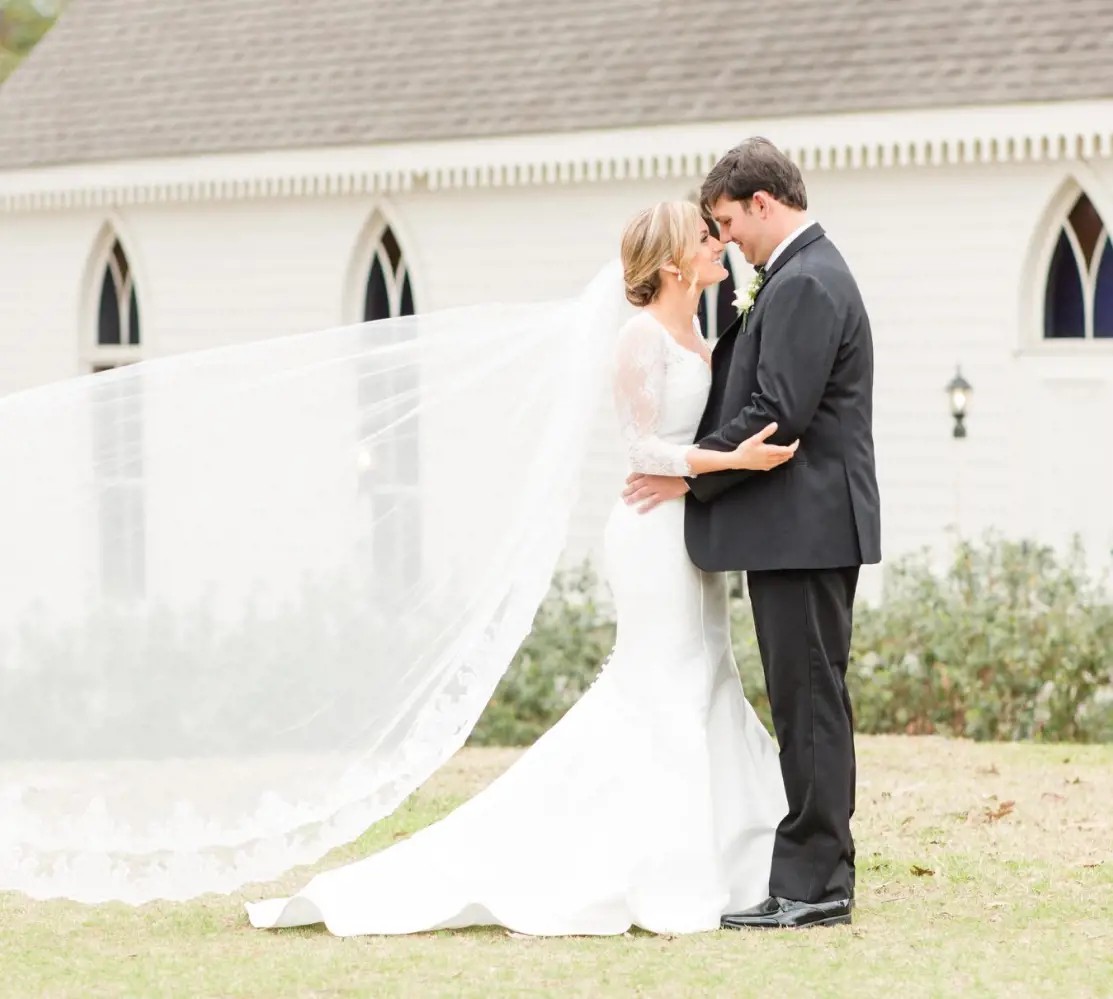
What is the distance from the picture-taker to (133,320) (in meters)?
21.6

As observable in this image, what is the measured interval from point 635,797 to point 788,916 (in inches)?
23.7

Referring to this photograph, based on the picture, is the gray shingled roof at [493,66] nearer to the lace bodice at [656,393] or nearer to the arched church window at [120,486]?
the lace bodice at [656,393]

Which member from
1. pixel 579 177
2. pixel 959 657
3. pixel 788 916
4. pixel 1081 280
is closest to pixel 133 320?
pixel 579 177

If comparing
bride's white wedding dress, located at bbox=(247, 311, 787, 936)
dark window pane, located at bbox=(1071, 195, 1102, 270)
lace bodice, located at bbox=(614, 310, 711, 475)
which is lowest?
bride's white wedding dress, located at bbox=(247, 311, 787, 936)

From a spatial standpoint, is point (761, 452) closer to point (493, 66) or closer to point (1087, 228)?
point (1087, 228)

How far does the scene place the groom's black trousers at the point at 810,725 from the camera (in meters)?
6.56

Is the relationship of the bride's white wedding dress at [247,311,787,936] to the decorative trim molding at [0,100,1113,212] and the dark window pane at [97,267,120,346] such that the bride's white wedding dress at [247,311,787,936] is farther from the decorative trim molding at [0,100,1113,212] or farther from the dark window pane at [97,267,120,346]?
the dark window pane at [97,267,120,346]

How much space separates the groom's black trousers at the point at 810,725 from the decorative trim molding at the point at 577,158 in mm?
9481

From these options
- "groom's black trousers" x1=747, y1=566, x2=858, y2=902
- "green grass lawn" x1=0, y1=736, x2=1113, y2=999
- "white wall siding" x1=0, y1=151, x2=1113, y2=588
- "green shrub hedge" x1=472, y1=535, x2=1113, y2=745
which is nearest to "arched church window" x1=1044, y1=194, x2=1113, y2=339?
"white wall siding" x1=0, y1=151, x2=1113, y2=588

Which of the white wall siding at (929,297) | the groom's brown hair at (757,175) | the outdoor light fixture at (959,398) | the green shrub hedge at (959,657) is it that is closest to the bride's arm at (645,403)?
the groom's brown hair at (757,175)

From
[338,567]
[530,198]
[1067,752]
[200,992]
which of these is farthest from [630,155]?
[200,992]

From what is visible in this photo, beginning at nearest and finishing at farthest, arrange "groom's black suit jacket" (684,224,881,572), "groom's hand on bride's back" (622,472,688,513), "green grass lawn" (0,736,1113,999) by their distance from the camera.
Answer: "green grass lawn" (0,736,1113,999) < "groom's black suit jacket" (684,224,881,572) < "groom's hand on bride's back" (622,472,688,513)

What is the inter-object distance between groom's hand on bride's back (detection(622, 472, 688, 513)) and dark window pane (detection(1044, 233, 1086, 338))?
10.0m

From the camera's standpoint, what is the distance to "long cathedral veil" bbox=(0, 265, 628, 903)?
6.77 meters
